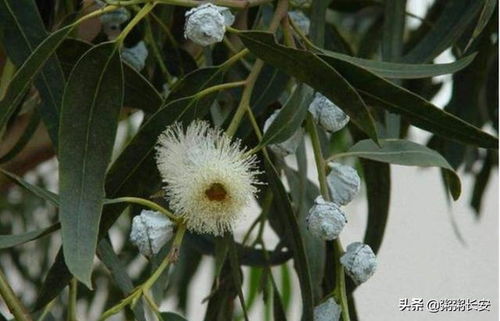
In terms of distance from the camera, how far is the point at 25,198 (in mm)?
1902

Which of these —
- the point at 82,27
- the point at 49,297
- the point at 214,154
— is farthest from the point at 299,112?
the point at 82,27

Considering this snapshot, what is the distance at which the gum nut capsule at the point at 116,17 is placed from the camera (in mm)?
1010

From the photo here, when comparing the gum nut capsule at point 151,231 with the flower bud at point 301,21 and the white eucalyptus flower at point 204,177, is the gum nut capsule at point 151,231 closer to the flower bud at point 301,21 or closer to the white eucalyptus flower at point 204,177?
the white eucalyptus flower at point 204,177

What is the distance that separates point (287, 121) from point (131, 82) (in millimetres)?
157

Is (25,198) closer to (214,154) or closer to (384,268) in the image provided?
(384,268)

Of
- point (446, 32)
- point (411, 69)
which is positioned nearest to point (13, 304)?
point (411, 69)

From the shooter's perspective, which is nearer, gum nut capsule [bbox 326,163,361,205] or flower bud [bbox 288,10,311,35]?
gum nut capsule [bbox 326,163,361,205]

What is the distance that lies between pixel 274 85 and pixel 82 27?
0.30 m

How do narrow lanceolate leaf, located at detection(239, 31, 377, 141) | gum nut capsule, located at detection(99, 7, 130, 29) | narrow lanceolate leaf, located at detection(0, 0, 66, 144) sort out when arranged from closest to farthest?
narrow lanceolate leaf, located at detection(239, 31, 377, 141), narrow lanceolate leaf, located at detection(0, 0, 66, 144), gum nut capsule, located at detection(99, 7, 130, 29)

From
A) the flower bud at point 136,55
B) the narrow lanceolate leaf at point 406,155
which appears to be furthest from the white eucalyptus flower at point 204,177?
the flower bud at point 136,55

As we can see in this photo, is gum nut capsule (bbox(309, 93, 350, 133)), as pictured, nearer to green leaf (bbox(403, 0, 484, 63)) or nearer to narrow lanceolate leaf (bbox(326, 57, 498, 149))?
narrow lanceolate leaf (bbox(326, 57, 498, 149))

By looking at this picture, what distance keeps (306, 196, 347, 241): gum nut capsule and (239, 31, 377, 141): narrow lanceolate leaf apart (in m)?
0.06

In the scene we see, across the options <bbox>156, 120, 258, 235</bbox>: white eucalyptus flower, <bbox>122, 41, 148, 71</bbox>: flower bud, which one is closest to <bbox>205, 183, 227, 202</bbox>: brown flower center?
<bbox>156, 120, 258, 235</bbox>: white eucalyptus flower

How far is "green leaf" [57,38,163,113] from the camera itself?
875mm
